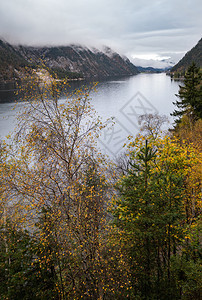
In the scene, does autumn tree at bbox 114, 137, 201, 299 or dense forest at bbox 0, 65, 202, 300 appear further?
autumn tree at bbox 114, 137, 201, 299

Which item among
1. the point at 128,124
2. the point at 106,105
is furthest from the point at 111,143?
the point at 106,105

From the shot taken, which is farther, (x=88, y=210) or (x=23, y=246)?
(x=23, y=246)

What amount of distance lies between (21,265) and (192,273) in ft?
31.7

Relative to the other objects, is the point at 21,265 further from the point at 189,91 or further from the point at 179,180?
the point at 189,91

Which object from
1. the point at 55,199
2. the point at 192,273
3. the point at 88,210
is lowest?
the point at 192,273

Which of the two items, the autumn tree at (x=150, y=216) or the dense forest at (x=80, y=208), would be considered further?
the autumn tree at (x=150, y=216)

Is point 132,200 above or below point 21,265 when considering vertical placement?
above

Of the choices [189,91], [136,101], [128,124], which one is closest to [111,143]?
[128,124]

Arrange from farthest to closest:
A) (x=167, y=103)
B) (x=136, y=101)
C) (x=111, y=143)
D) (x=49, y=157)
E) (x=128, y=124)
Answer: (x=136, y=101), (x=167, y=103), (x=128, y=124), (x=111, y=143), (x=49, y=157)

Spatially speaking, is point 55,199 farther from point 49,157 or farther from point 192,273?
point 192,273

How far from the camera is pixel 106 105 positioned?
3482 inches

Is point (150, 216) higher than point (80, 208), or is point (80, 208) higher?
point (80, 208)

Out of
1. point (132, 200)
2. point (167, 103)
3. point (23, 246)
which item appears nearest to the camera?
point (132, 200)

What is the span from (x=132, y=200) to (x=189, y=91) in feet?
98.4
